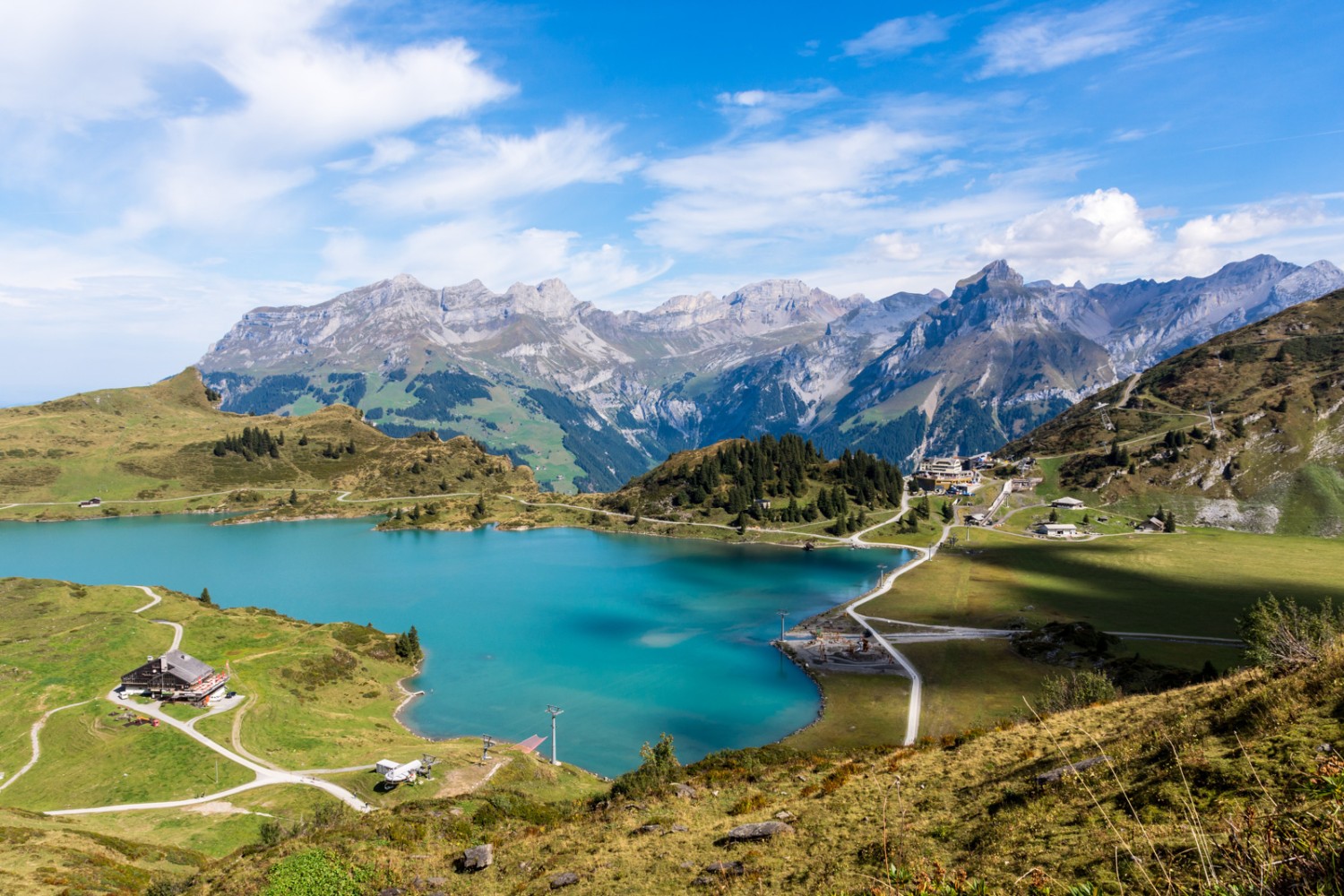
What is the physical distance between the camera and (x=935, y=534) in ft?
477

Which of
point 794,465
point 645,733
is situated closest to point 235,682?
point 645,733

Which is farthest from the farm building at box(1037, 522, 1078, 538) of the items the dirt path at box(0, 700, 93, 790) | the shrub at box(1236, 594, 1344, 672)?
the dirt path at box(0, 700, 93, 790)

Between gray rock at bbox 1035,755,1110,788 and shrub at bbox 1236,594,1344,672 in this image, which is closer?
gray rock at bbox 1035,755,1110,788

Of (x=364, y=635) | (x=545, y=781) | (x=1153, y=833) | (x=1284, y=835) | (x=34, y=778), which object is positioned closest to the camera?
(x=1284, y=835)

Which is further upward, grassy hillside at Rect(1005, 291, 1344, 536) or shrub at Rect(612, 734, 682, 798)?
grassy hillside at Rect(1005, 291, 1344, 536)

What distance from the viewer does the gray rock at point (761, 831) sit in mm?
19641

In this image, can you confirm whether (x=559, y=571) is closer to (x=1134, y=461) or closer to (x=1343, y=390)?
(x=1134, y=461)

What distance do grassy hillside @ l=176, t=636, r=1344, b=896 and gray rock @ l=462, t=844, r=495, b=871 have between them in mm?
538

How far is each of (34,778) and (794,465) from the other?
529 ft

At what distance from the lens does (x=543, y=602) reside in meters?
109

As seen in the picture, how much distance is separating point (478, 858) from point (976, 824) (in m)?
16.5

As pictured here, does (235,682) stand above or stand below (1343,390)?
below

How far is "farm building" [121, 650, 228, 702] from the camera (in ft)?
178

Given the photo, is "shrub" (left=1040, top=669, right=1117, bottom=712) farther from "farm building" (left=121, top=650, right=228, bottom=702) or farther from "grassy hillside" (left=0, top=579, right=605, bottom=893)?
"farm building" (left=121, top=650, right=228, bottom=702)
